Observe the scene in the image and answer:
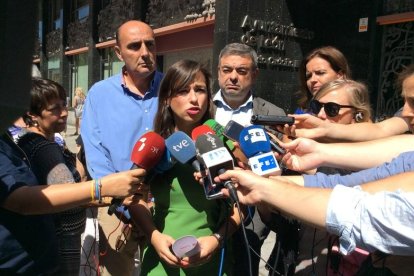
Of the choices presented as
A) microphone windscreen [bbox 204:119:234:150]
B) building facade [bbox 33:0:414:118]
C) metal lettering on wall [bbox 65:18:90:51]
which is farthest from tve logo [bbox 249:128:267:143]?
metal lettering on wall [bbox 65:18:90:51]

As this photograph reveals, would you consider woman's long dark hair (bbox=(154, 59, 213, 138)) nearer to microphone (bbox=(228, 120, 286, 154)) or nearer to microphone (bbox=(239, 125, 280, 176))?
microphone (bbox=(228, 120, 286, 154))

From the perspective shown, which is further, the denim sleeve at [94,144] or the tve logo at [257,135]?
the denim sleeve at [94,144]

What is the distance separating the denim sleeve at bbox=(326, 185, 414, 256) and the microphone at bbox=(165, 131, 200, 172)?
27.3 inches

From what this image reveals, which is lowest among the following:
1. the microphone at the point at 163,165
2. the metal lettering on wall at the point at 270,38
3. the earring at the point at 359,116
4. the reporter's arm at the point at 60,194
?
the reporter's arm at the point at 60,194

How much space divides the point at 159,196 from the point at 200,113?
504 millimetres

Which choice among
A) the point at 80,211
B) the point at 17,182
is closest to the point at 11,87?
the point at 17,182

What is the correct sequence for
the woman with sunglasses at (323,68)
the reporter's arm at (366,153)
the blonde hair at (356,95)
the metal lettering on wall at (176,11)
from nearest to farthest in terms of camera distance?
the reporter's arm at (366,153), the blonde hair at (356,95), the woman with sunglasses at (323,68), the metal lettering on wall at (176,11)

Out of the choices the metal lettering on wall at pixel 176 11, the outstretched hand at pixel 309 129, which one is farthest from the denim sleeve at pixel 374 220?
the metal lettering on wall at pixel 176 11

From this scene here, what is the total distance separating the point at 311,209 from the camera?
1320 mm

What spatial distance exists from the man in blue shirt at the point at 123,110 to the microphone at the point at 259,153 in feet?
3.58

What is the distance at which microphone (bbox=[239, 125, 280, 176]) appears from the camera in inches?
65.2

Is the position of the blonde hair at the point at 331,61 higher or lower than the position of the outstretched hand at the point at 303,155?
higher

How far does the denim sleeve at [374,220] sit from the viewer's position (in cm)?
117

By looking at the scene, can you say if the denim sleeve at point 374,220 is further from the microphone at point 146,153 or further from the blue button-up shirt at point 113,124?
the blue button-up shirt at point 113,124
